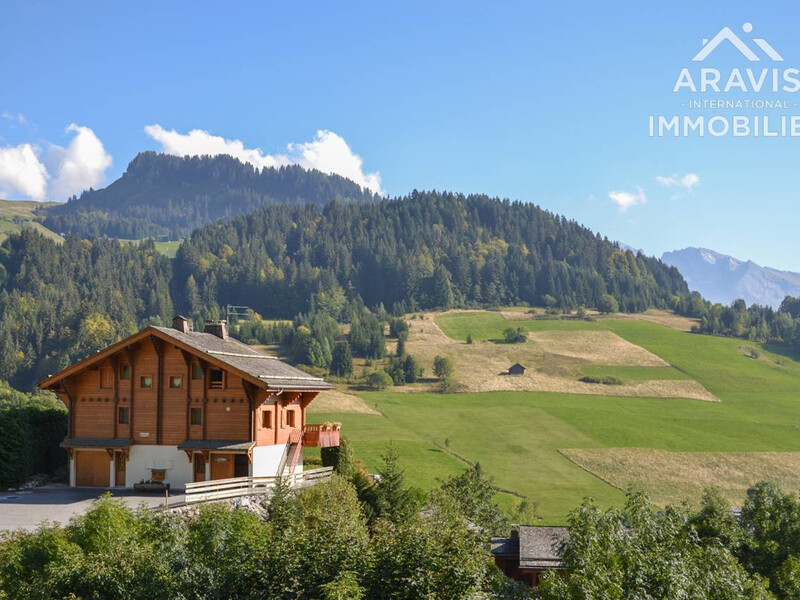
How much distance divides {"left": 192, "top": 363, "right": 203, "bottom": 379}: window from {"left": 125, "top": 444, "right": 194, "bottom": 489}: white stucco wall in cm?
382

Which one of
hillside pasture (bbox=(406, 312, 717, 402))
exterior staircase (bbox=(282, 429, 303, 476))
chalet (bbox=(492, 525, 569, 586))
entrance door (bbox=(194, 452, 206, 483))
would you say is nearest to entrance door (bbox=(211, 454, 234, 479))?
entrance door (bbox=(194, 452, 206, 483))

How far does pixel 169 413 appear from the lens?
146 ft

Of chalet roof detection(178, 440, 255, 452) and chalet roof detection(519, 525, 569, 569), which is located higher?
chalet roof detection(178, 440, 255, 452)

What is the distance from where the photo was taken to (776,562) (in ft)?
129

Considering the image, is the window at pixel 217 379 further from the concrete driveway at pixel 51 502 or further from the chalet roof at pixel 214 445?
the concrete driveway at pixel 51 502

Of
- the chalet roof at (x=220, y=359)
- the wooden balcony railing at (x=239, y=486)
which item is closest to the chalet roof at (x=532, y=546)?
the wooden balcony railing at (x=239, y=486)

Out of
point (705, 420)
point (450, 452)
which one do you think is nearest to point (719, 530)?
point (450, 452)

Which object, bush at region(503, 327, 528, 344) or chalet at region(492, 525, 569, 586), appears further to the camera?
bush at region(503, 327, 528, 344)

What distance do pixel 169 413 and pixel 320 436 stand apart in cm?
884

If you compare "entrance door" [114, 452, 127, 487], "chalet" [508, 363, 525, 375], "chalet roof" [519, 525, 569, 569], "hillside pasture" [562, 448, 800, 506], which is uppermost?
"entrance door" [114, 452, 127, 487]

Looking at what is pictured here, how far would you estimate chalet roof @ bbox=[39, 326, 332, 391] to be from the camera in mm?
43438

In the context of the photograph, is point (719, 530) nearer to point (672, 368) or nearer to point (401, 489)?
point (401, 489)

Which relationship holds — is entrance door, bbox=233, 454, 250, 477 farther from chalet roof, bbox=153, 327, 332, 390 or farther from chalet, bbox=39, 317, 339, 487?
chalet roof, bbox=153, 327, 332, 390

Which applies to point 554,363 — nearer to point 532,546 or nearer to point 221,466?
point 532,546
